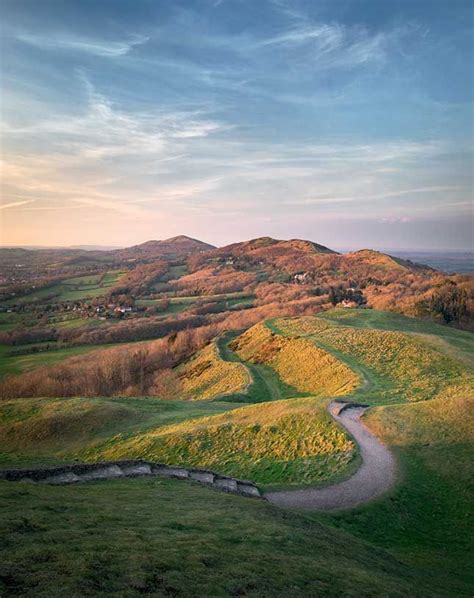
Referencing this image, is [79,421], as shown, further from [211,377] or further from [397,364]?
[397,364]

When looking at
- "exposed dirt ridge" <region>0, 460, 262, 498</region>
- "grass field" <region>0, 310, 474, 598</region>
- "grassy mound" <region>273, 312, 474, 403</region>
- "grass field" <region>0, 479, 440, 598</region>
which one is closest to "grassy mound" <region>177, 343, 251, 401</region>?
"grass field" <region>0, 310, 474, 598</region>

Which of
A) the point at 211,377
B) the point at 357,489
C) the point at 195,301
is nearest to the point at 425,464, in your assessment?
the point at 357,489

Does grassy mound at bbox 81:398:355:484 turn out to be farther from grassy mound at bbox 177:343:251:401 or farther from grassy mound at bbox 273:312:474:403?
grassy mound at bbox 177:343:251:401

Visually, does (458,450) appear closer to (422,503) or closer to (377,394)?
(422,503)

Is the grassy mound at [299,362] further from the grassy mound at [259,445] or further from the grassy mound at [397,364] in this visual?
the grassy mound at [259,445]

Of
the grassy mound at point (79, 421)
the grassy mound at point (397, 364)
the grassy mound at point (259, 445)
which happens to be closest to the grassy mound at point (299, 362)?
the grassy mound at point (397, 364)

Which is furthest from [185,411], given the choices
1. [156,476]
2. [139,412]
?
[156,476]
